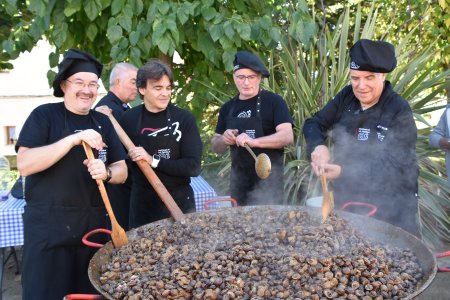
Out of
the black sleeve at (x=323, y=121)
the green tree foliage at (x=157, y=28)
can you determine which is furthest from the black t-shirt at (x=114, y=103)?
the black sleeve at (x=323, y=121)

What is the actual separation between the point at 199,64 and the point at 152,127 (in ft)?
6.08

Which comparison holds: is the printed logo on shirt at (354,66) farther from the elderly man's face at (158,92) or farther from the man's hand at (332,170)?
the elderly man's face at (158,92)

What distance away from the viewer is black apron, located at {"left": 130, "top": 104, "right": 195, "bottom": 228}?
9.87ft

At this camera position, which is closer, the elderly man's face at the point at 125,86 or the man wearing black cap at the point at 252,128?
the man wearing black cap at the point at 252,128

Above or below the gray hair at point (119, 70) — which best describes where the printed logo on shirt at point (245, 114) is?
below

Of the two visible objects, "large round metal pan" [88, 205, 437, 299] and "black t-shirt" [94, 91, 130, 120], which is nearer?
"large round metal pan" [88, 205, 437, 299]

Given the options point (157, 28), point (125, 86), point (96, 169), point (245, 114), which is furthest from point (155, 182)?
point (157, 28)

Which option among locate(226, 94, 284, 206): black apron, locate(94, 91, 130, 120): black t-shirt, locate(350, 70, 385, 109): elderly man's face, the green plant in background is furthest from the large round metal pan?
the green plant in background

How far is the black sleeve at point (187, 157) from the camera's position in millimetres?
2912

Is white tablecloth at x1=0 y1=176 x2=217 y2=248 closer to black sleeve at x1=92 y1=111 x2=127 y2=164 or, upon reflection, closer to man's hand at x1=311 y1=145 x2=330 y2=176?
black sleeve at x1=92 y1=111 x2=127 y2=164

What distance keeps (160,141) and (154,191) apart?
341 millimetres

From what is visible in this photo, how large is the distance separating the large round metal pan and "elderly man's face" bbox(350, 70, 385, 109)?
2.23ft

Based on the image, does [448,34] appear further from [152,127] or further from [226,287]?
[226,287]

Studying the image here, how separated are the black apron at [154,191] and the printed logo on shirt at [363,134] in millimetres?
1112
